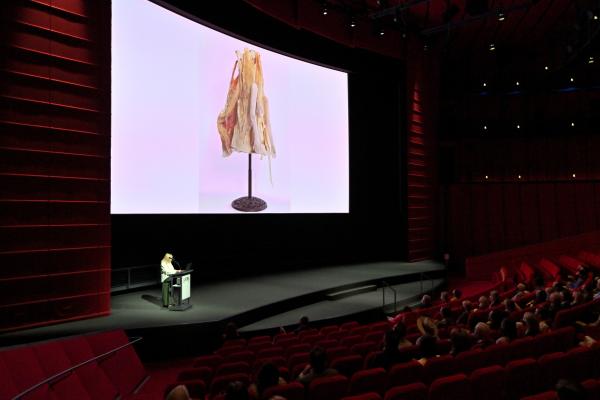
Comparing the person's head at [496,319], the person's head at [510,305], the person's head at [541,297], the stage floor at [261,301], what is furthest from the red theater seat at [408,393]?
the stage floor at [261,301]

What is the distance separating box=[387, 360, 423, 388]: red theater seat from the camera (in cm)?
309

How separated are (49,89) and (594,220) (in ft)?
42.4

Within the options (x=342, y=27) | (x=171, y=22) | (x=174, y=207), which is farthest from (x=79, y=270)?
(x=342, y=27)

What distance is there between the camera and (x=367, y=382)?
301 cm

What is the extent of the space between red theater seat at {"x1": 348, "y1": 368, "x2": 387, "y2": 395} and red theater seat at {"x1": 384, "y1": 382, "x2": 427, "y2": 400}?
0.39m

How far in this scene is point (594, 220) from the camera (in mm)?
12766

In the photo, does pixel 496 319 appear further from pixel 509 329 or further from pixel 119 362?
pixel 119 362

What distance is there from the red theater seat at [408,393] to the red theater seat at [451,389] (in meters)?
0.04

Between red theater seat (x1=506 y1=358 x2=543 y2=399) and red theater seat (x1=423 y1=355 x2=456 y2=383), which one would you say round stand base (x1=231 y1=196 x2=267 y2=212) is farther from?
red theater seat (x1=506 y1=358 x2=543 y2=399)

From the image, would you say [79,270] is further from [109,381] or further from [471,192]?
[471,192]

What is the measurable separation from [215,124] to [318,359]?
21.1 feet

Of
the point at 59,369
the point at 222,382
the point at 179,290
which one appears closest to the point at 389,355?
the point at 222,382

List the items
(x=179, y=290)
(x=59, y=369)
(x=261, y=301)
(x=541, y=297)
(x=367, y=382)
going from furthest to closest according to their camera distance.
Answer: (x=261, y=301), (x=179, y=290), (x=541, y=297), (x=59, y=369), (x=367, y=382)

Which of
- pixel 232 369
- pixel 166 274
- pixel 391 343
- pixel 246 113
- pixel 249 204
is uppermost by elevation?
pixel 246 113
